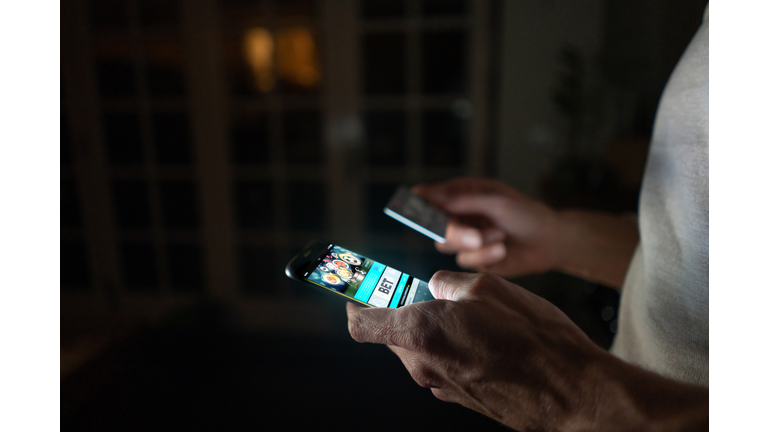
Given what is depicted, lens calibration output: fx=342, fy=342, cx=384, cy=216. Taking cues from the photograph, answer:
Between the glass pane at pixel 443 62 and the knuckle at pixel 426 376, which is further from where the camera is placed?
the glass pane at pixel 443 62

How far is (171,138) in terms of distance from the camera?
175 centimetres

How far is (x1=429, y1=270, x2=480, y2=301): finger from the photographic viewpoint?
28 centimetres

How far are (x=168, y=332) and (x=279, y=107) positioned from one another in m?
1.16

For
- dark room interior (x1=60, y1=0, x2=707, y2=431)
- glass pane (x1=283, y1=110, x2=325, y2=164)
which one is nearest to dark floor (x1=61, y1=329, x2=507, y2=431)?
dark room interior (x1=60, y1=0, x2=707, y2=431)

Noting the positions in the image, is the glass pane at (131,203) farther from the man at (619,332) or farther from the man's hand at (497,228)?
the man at (619,332)

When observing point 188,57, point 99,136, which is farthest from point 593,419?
point 99,136

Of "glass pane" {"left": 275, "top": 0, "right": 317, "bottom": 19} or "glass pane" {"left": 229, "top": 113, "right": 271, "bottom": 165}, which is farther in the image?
"glass pane" {"left": 229, "top": 113, "right": 271, "bottom": 165}

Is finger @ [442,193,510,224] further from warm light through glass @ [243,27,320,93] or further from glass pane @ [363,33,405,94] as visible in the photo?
warm light through glass @ [243,27,320,93]

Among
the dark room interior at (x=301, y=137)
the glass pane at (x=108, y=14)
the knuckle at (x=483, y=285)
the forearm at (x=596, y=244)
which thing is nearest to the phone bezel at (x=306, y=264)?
the knuckle at (x=483, y=285)

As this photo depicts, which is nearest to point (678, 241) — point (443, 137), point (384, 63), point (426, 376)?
point (426, 376)

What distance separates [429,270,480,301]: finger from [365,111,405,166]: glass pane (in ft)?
4.64

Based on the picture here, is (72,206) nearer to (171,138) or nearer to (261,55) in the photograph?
(171,138)

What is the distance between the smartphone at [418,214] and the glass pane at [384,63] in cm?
109

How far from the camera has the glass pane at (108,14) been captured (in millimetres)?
1654
